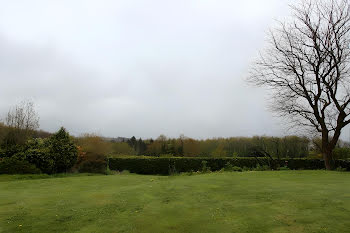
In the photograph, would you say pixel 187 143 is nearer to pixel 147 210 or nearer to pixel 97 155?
pixel 97 155

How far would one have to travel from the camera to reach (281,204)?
569 cm

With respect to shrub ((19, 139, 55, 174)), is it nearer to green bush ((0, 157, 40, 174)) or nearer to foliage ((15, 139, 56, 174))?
foliage ((15, 139, 56, 174))

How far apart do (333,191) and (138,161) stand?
56.2 feet

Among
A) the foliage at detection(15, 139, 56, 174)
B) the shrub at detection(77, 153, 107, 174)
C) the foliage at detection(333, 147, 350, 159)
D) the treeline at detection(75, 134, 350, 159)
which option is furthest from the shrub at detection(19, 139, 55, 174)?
the foliage at detection(333, 147, 350, 159)

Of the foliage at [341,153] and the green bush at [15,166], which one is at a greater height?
the foliage at [341,153]

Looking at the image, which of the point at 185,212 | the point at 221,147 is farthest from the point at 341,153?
the point at 185,212

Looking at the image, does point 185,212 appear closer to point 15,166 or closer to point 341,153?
point 15,166

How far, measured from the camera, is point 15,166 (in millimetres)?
15008

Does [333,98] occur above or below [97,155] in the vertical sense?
above

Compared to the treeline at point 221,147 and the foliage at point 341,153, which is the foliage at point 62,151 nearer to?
the treeline at point 221,147

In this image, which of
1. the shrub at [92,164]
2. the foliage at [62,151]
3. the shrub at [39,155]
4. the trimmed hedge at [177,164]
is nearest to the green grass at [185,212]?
the shrub at [39,155]

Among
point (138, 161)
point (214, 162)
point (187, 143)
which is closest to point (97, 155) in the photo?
point (138, 161)

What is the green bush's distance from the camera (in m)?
14.9

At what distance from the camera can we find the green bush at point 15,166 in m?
14.9
